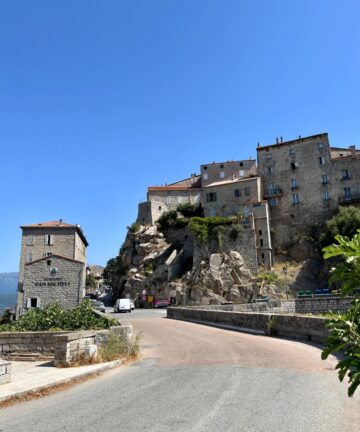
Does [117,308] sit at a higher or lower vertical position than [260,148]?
lower

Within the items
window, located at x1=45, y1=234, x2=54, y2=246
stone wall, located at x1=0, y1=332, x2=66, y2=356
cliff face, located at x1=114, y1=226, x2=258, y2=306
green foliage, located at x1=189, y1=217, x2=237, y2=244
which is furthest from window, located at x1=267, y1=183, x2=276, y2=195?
stone wall, located at x1=0, y1=332, x2=66, y2=356

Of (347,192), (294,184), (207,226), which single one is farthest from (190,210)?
(347,192)

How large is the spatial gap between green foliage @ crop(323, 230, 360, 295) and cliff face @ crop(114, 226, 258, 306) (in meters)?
49.0

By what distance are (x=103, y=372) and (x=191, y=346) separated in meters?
5.10

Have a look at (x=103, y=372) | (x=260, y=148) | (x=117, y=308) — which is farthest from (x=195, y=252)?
(x=103, y=372)

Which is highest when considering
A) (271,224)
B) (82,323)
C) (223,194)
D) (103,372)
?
(223,194)

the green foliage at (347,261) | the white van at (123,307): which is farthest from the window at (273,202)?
the green foliage at (347,261)

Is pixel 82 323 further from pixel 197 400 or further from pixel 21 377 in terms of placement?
pixel 197 400

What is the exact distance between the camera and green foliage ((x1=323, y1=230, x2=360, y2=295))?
104 inches

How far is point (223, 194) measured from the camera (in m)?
66.0

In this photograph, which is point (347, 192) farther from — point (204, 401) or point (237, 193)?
point (204, 401)

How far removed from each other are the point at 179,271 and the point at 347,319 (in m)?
58.3

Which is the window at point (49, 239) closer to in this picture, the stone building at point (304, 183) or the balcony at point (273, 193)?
the stone building at point (304, 183)

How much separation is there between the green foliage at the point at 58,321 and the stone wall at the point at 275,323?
23.5 ft
